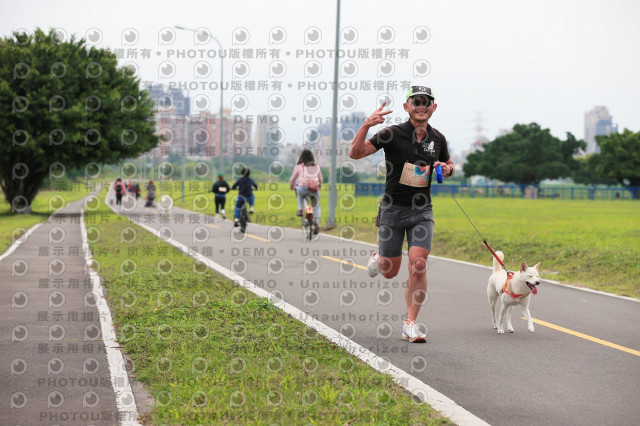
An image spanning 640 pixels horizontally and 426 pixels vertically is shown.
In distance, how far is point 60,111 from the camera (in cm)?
3788

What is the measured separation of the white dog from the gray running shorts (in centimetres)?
90

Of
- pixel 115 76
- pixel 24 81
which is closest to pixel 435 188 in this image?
pixel 115 76

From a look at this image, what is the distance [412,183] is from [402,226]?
43 centimetres

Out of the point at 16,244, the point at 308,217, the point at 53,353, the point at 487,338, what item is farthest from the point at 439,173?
the point at 16,244

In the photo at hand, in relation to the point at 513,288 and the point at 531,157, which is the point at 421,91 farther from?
the point at 531,157

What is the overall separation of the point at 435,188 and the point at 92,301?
77.5 metres

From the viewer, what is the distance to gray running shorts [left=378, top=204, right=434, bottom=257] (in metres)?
6.99

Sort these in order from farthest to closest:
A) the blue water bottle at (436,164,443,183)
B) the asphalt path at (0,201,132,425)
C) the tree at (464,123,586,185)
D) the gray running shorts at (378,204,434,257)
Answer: the tree at (464,123,586,185), the gray running shorts at (378,204,434,257), the blue water bottle at (436,164,443,183), the asphalt path at (0,201,132,425)

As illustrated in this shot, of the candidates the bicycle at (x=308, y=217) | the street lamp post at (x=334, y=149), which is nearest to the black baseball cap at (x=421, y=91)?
the bicycle at (x=308, y=217)

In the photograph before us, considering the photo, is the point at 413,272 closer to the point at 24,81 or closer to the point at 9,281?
the point at 9,281

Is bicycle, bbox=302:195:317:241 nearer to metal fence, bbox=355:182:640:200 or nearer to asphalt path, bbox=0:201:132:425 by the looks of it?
asphalt path, bbox=0:201:132:425

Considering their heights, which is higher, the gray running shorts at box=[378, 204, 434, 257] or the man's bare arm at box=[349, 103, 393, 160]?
the man's bare arm at box=[349, 103, 393, 160]

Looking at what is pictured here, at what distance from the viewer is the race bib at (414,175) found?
686 cm

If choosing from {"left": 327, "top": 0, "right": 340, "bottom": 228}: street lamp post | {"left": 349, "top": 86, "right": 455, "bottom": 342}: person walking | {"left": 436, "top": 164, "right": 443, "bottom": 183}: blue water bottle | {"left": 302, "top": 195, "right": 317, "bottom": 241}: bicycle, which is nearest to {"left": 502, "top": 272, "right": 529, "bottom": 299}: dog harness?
{"left": 349, "top": 86, "right": 455, "bottom": 342}: person walking
